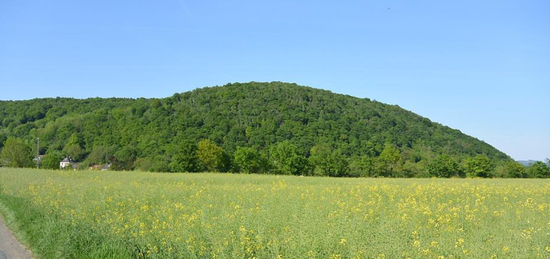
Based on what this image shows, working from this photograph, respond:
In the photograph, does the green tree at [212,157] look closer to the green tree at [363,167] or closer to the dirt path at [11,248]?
the green tree at [363,167]

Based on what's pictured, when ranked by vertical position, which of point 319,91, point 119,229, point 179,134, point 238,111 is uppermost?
point 319,91

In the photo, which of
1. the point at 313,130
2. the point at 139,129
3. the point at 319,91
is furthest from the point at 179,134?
the point at 319,91

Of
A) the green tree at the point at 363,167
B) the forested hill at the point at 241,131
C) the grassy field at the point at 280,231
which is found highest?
the forested hill at the point at 241,131

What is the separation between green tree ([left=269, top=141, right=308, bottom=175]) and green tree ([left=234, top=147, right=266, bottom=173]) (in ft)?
9.72

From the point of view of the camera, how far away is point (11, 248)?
29.3 feet

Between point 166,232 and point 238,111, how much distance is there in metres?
81.1

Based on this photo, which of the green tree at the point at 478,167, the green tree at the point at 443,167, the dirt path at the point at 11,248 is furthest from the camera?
the green tree at the point at 443,167

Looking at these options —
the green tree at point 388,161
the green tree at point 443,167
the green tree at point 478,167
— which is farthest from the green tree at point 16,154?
the green tree at point 478,167

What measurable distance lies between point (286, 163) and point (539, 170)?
1376 inches

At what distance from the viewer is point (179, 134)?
246ft

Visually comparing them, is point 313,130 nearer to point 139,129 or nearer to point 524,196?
point 139,129

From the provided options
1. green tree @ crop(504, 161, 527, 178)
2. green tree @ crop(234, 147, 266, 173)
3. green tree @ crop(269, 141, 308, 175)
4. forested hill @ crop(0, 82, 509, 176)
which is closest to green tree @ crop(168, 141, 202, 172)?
forested hill @ crop(0, 82, 509, 176)

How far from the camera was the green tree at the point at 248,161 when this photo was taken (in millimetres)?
61562

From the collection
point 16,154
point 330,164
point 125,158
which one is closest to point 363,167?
point 330,164
